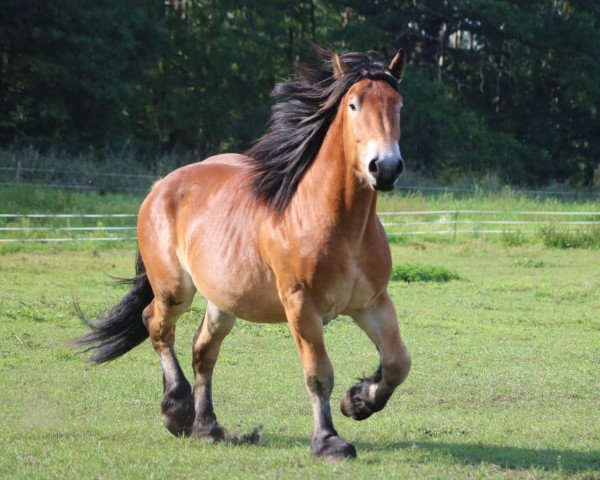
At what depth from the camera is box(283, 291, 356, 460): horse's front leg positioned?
6070mm

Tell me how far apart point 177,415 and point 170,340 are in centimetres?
72

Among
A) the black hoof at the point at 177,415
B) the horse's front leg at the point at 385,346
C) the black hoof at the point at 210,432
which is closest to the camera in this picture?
the horse's front leg at the point at 385,346

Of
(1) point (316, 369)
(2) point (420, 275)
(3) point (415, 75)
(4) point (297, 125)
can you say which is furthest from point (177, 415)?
(3) point (415, 75)

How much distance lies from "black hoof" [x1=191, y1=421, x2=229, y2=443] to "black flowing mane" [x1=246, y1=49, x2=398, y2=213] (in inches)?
64.4

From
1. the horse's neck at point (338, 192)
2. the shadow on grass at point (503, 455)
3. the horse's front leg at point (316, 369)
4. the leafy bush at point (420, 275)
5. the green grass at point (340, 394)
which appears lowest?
the leafy bush at point (420, 275)

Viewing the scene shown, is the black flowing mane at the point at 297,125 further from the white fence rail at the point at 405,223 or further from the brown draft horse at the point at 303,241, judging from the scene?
the white fence rail at the point at 405,223

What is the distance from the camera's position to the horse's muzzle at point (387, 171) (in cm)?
542

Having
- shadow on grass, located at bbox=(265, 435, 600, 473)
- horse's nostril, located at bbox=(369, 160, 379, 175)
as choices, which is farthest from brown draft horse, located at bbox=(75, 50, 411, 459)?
shadow on grass, located at bbox=(265, 435, 600, 473)

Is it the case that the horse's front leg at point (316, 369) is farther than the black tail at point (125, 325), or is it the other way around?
the black tail at point (125, 325)

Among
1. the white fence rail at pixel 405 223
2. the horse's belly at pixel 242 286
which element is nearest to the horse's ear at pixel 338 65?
the horse's belly at pixel 242 286

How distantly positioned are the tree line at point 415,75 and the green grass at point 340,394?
2903 cm

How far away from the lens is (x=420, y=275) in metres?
17.7

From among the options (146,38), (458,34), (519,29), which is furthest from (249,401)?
(458,34)

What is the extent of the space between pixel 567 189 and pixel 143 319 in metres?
40.8
